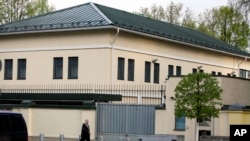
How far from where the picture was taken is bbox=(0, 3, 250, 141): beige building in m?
31.3

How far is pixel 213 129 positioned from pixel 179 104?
2.84 meters

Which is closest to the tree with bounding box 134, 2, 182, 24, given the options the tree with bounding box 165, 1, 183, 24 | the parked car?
the tree with bounding box 165, 1, 183, 24

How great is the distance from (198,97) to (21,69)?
20534mm

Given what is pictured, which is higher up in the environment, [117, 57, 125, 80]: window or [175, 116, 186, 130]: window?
[117, 57, 125, 80]: window

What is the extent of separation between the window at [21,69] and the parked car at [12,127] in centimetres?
2314

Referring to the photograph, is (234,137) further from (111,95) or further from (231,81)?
(111,95)

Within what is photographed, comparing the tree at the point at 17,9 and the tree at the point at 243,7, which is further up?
the tree at the point at 17,9

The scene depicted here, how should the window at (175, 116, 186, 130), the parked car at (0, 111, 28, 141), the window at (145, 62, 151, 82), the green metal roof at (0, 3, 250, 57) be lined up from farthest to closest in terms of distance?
1. the window at (145, 62, 151, 82)
2. the green metal roof at (0, 3, 250, 57)
3. the window at (175, 116, 186, 130)
4. the parked car at (0, 111, 28, 141)

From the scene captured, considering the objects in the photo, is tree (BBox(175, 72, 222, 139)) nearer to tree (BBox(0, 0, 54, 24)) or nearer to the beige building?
the beige building

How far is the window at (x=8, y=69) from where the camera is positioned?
141 feet

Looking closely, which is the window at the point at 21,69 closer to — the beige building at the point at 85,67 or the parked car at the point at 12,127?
the beige building at the point at 85,67

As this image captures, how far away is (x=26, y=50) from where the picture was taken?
4191 centimetres

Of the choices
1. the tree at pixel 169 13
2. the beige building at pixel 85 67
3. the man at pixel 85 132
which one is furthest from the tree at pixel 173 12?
the man at pixel 85 132

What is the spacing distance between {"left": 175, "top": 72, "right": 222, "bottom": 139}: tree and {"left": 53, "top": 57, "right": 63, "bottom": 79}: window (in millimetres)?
15883
